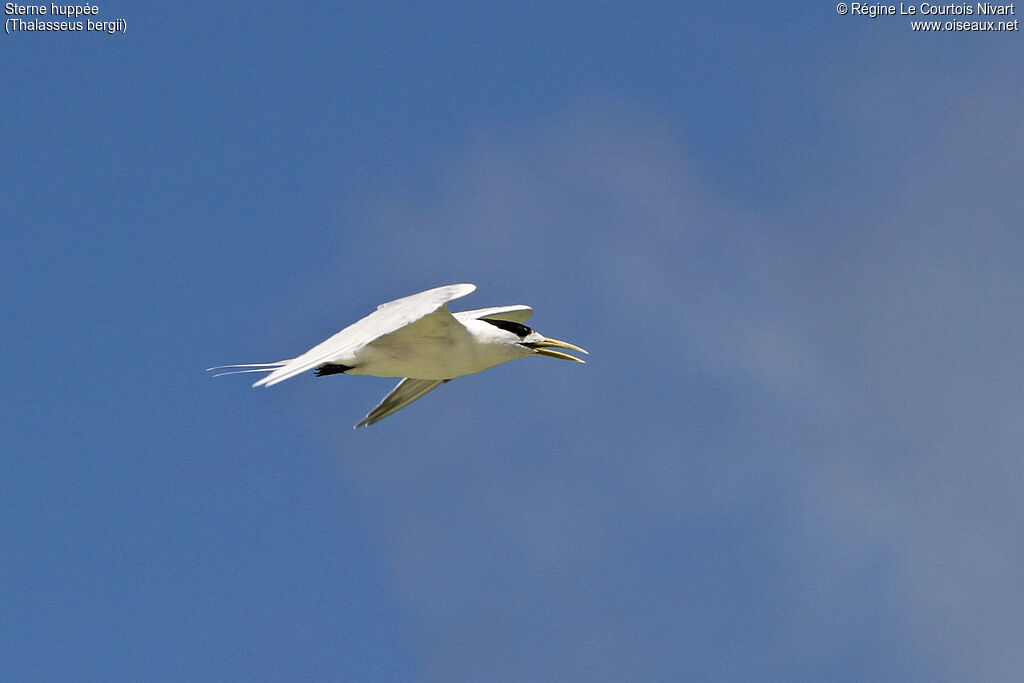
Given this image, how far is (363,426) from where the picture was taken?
82.6ft

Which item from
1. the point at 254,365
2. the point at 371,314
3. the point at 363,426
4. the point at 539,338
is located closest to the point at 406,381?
Answer: the point at 363,426

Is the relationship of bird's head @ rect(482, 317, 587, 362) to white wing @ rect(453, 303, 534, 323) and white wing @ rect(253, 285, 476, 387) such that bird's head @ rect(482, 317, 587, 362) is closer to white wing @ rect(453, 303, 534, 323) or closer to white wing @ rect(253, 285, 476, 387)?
white wing @ rect(453, 303, 534, 323)

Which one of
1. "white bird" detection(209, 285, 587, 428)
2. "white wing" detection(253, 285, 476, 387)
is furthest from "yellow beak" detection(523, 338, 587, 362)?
"white wing" detection(253, 285, 476, 387)

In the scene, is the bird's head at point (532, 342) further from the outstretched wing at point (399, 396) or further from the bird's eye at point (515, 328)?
the outstretched wing at point (399, 396)

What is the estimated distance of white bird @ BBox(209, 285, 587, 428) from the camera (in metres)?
19.2

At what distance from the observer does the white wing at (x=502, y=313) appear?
2455 centimetres

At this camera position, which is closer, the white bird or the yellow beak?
the white bird

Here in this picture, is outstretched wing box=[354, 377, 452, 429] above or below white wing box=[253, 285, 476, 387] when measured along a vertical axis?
below

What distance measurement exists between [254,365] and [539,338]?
251 inches

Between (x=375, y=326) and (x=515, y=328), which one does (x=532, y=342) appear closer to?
(x=515, y=328)

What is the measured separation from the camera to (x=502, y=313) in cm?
2495

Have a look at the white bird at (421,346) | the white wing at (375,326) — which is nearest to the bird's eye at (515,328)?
the white bird at (421,346)

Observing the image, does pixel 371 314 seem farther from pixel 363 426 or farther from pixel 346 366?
pixel 363 426

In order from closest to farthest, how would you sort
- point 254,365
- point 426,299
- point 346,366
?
1. point 254,365
2. point 426,299
3. point 346,366
